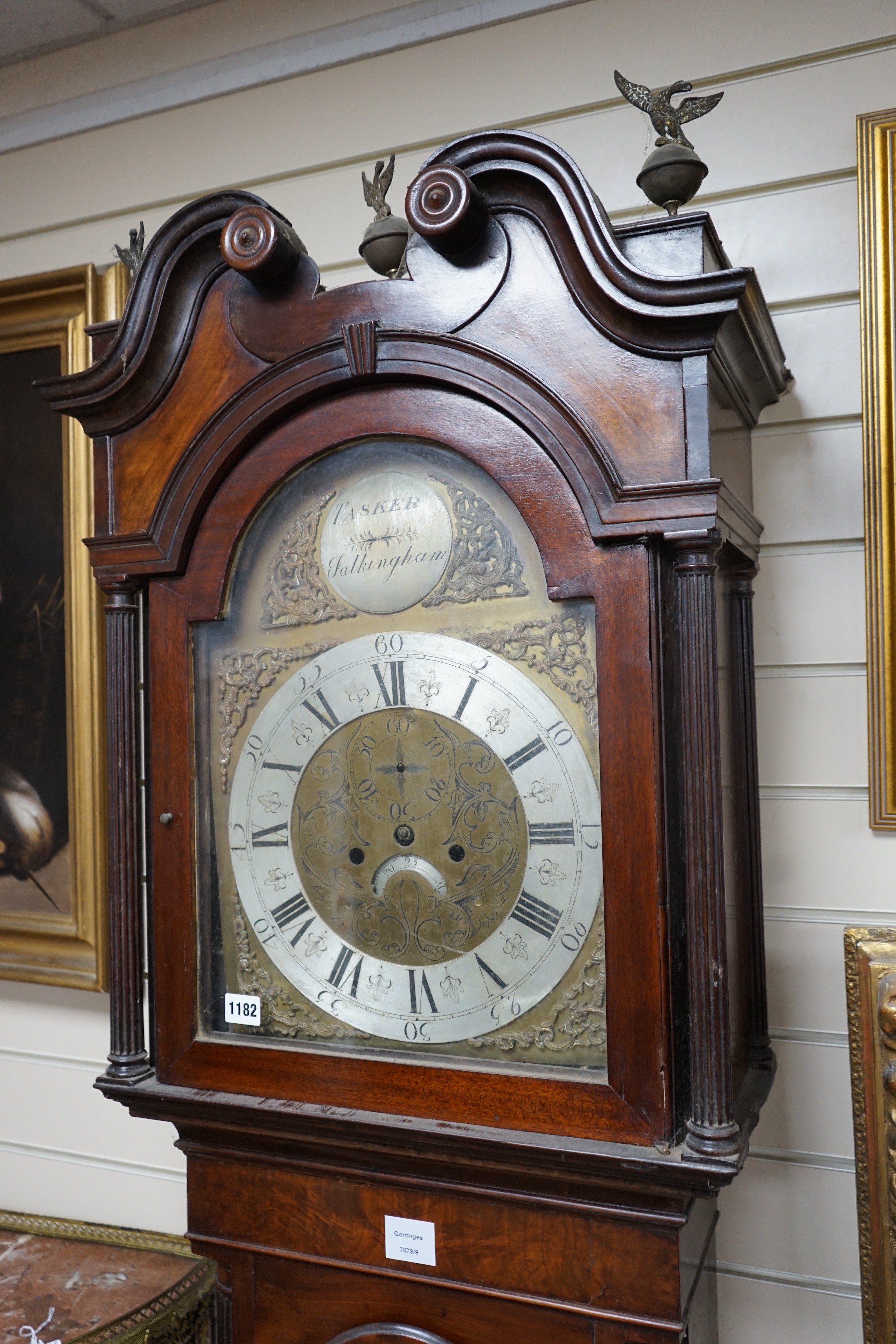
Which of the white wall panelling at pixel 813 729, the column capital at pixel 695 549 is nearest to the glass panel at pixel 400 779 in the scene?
the column capital at pixel 695 549

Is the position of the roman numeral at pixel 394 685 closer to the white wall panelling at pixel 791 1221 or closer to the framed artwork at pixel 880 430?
the framed artwork at pixel 880 430

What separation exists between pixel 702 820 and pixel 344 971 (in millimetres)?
437

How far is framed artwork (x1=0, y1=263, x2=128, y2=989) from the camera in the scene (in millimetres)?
1839

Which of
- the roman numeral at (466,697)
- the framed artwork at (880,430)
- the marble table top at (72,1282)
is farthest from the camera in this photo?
the marble table top at (72,1282)

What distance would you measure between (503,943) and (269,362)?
700 mm

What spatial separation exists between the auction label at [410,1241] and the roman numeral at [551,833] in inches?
18.4

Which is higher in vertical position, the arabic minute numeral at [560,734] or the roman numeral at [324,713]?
the roman numeral at [324,713]

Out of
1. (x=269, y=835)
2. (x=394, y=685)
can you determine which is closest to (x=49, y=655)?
(x=269, y=835)

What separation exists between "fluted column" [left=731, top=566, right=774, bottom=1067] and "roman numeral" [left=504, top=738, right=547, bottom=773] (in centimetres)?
35

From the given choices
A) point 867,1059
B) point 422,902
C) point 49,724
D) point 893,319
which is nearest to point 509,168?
point 893,319

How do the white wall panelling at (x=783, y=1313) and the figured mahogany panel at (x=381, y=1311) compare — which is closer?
the figured mahogany panel at (x=381, y=1311)

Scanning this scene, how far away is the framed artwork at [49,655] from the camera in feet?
6.03

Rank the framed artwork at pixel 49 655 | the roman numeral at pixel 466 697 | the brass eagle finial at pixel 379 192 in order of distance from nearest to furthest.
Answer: the roman numeral at pixel 466 697 < the brass eagle finial at pixel 379 192 < the framed artwork at pixel 49 655

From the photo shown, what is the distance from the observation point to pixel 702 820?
3.39ft
